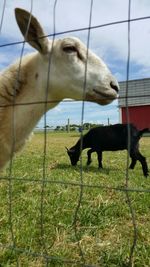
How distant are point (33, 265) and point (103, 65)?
6.05 feet

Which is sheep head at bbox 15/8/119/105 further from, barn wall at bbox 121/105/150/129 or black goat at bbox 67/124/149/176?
barn wall at bbox 121/105/150/129

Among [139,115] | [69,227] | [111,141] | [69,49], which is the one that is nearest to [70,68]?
[69,49]

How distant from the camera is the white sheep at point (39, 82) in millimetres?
3604

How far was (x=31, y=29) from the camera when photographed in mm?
3639

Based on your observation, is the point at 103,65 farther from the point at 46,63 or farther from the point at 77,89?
the point at 46,63

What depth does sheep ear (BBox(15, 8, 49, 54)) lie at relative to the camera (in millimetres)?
3504


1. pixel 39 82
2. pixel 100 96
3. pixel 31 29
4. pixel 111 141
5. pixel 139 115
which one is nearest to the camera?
pixel 100 96

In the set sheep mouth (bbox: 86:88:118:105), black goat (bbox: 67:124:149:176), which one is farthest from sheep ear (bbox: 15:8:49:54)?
black goat (bbox: 67:124:149:176)

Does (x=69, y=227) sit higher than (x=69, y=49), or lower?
lower

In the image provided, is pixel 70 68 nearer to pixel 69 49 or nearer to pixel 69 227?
pixel 69 49

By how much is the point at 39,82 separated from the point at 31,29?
1.62 ft

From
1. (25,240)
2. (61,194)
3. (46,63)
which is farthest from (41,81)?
(61,194)

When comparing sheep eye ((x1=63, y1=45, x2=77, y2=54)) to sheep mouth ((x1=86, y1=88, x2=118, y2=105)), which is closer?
sheep mouth ((x1=86, y1=88, x2=118, y2=105))

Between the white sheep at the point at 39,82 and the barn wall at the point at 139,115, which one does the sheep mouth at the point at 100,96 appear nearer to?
the white sheep at the point at 39,82
